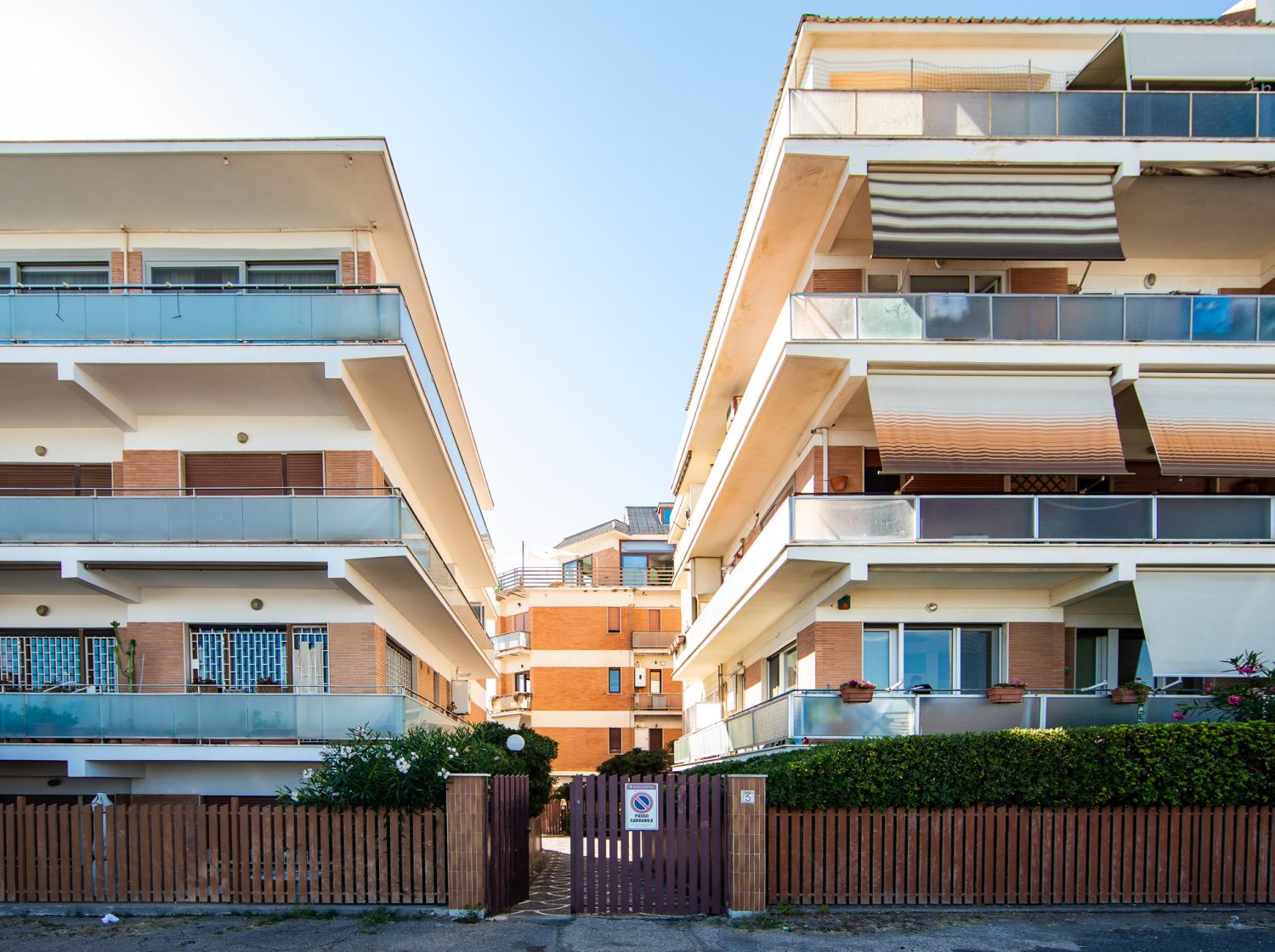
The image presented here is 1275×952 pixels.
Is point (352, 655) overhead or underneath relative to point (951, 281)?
underneath

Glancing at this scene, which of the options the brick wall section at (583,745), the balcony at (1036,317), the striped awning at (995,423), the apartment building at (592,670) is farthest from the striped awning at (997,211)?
the brick wall section at (583,745)

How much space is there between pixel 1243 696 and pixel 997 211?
25.1 feet

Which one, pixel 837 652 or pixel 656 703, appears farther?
pixel 656 703

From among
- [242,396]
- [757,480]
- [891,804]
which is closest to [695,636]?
[757,480]

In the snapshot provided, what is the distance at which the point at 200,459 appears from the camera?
722 inches

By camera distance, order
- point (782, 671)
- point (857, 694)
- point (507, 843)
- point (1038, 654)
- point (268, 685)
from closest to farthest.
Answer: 1. point (507, 843)
2. point (857, 694)
3. point (1038, 654)
4. point (268, 685)
5. point (782, 671)

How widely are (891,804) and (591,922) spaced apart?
3.70 metres

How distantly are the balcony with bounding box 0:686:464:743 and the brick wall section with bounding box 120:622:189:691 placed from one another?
52.0 inches

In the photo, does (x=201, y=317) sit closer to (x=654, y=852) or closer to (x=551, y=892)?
(x=551, y=892)

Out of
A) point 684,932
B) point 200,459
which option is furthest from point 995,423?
point 200,459

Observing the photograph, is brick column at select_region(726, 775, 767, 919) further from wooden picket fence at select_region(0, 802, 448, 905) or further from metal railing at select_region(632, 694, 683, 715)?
metal railing at select_region(632, 694, 683, 715)

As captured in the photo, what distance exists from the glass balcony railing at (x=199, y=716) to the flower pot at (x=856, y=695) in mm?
6753

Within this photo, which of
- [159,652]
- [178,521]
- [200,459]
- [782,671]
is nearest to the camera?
[178,521]

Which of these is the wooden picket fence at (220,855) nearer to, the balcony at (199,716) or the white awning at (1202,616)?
the balcony at (199,716)
